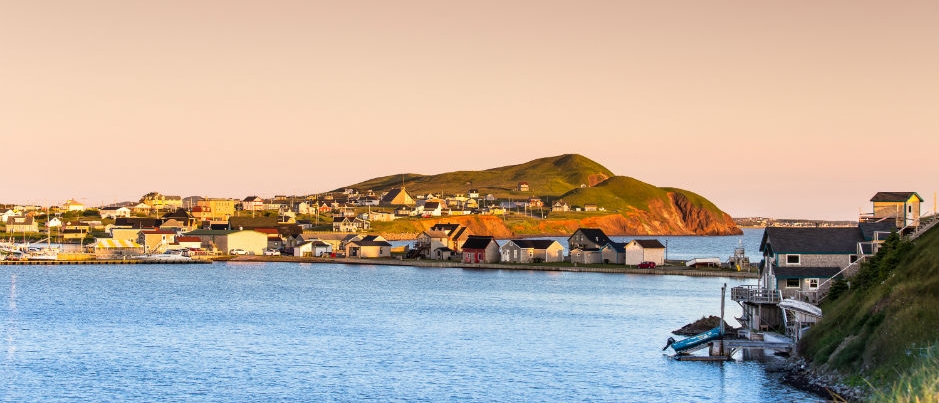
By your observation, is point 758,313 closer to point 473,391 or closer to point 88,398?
point 473,391

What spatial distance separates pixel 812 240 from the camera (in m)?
52.2

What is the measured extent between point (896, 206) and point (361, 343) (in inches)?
1283

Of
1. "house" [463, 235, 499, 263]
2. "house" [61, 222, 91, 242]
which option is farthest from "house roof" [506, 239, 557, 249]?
"house" [61, 222, 91, 242]

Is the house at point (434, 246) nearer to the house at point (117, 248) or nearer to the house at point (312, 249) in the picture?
the house at point (312, 249)

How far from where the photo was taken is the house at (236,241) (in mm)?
144250

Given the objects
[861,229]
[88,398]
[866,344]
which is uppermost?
[861,229]

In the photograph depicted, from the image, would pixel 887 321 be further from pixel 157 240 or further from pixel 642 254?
pixel 157 240

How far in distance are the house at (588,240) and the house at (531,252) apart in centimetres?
231

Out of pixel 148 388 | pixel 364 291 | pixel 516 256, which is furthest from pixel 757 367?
pixel 516 256

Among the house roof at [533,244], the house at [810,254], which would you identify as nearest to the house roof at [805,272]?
the house at [810,254]

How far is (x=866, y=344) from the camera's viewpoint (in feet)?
115

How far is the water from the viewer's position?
3816 cm

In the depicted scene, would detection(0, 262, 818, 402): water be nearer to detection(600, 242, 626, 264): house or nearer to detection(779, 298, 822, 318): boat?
detection(779, 298, 822, 318): boat

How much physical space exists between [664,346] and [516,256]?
7040 centimetres
